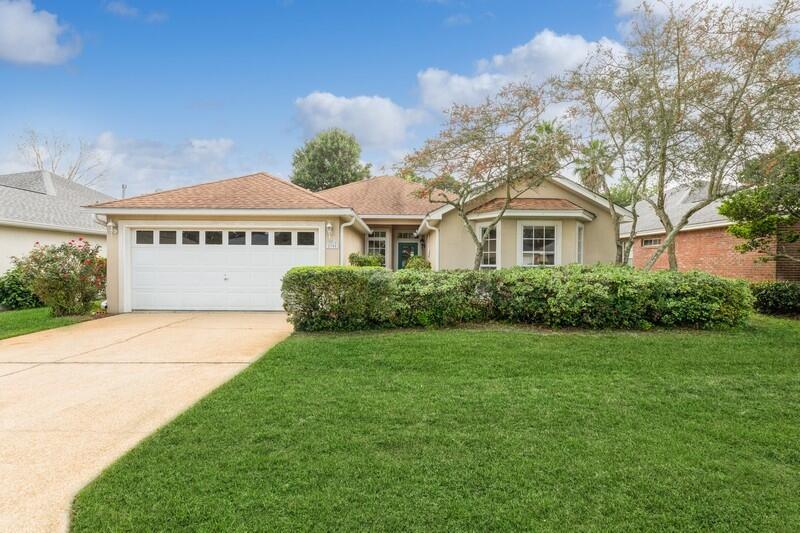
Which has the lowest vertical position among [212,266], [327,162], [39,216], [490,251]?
[212,266]

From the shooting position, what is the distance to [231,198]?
11828 mm

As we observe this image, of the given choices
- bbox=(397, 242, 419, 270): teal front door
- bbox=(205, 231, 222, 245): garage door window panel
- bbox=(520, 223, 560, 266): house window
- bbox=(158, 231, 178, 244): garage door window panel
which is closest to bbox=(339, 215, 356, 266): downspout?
bbox=(205, 231, 222, 245): garage door window panel

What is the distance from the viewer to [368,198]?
18.9m

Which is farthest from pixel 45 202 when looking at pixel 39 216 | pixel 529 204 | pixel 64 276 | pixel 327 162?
pixel 529 204

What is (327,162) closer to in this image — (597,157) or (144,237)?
(144,237)

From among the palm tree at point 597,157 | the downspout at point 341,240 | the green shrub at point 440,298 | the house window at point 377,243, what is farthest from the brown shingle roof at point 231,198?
A: the palm tree at point 597,157

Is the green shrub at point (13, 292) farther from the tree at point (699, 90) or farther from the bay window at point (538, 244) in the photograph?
the tree at point (699, 90)

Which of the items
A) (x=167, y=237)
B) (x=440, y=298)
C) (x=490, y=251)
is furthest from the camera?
(x=490, y=251)

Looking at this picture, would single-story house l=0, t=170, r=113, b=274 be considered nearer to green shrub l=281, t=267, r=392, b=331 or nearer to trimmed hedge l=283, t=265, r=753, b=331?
green shrub l=281, t=267, r=392, b=331

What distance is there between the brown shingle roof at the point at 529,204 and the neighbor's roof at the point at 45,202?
12551 millimetres

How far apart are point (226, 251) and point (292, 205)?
2.26 metres

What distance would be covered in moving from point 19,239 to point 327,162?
64.2 feet

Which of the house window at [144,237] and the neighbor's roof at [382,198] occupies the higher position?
the neighbor's roof at [382,198]

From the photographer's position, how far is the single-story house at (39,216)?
13938 millimetres
